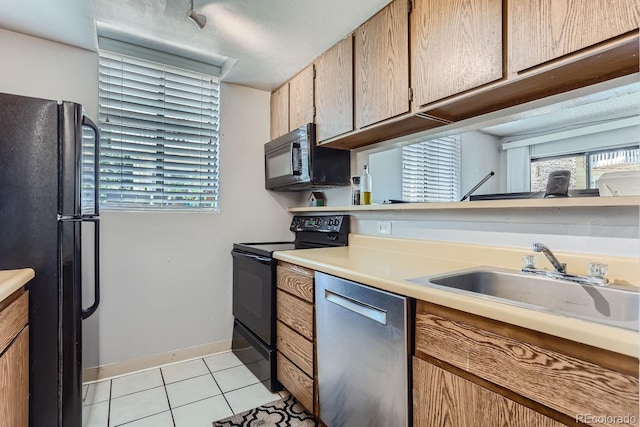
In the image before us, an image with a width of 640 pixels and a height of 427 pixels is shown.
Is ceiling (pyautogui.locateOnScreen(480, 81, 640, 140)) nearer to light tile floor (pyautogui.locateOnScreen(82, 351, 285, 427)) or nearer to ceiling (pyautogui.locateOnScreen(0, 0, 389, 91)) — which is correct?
ceiling (pyautogui.locateOnScreen(0, 0, 389, 91))

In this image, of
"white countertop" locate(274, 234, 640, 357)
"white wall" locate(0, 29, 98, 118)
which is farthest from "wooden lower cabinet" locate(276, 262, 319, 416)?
"white wall" locate(0, 29, 98, 118)

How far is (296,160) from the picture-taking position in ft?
7.41

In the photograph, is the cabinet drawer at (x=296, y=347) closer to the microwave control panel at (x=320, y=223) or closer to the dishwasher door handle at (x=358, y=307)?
the dishwasher door handle at (x=358, y=307)

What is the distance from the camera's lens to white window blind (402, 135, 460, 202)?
1845 mm

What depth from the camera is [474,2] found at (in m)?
A: 1.26

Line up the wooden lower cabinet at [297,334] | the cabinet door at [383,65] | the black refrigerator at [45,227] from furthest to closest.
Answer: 1. the wooden lower cabinet at [297,334]
2. the cabinet door at [383,65]
3. the black refrigerator at [45,227]

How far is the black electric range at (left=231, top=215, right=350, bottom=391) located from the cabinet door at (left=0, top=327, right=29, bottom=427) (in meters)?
1.14

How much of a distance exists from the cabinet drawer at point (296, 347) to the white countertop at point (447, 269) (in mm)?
418

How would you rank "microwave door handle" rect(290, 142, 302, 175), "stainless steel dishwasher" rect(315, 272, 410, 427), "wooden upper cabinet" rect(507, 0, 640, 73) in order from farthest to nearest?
"microwave door handle" rect(290, 142, 302, 175)
"stainless steel dishwasher" rect(315, 272, 410, 427)
"wooden upper cabinet" rect(507, 0, 640, 73)

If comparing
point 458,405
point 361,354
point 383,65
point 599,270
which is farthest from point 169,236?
point 599,270

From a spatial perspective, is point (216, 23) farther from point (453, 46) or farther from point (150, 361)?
point (150, 361)

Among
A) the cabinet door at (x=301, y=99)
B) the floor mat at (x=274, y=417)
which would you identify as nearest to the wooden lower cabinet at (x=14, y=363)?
the floor mat at (x=274, y=417)

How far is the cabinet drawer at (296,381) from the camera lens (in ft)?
5.49

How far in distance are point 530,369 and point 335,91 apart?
1.74 m
